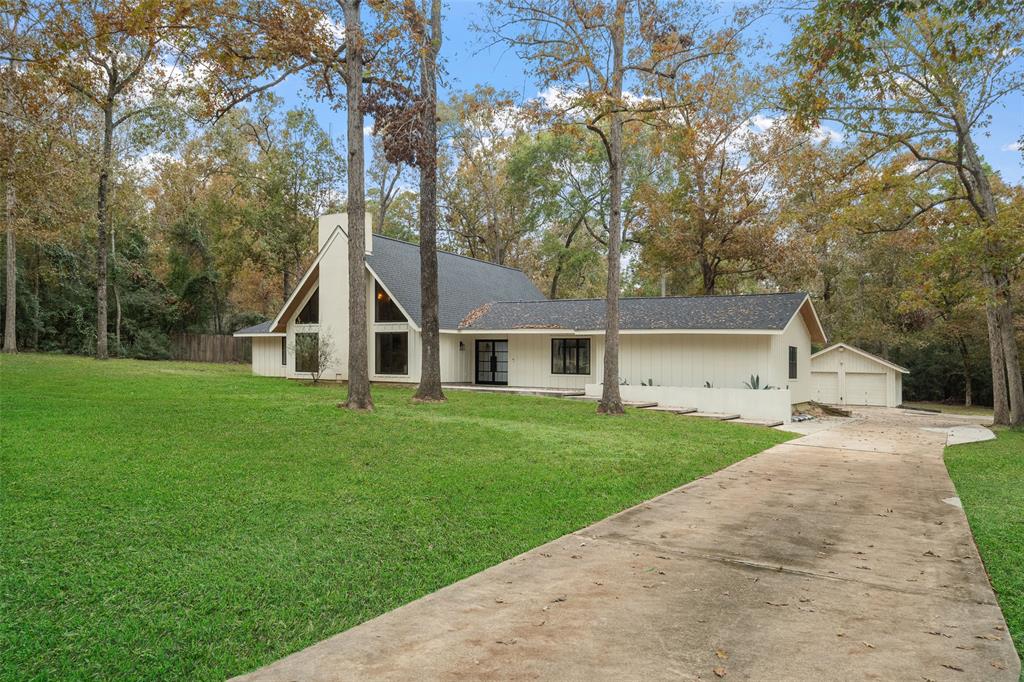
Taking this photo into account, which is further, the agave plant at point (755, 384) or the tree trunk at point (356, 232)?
the agave plant at point (755, 384)

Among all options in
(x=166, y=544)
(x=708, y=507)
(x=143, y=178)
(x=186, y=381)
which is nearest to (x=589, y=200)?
(x=143, y=178)

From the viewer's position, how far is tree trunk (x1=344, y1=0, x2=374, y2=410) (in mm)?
12945

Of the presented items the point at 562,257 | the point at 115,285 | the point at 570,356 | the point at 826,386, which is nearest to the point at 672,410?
the point at 570,356

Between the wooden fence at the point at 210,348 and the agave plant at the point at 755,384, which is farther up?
the wooden fence at the point at 210,348

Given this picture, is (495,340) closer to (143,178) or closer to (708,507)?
(143,178)

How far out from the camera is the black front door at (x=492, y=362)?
76.2 ft

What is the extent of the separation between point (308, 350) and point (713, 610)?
18.6 meters

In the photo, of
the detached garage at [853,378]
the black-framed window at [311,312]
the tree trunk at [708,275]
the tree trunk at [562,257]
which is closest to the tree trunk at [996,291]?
the detached garage at [853,378]

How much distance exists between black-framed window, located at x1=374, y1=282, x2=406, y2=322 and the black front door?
3394 mm

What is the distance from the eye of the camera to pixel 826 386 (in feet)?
91.1

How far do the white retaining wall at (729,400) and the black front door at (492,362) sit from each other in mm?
6169

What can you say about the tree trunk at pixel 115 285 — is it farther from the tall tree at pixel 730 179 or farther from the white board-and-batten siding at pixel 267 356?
the tall tree at pixel 730 179

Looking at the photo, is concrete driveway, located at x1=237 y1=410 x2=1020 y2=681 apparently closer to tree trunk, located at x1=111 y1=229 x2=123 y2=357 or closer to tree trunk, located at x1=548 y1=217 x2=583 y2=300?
tree trunk, located at x1=548 y1=217 x2=583 y2=300

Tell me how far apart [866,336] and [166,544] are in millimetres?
33724
